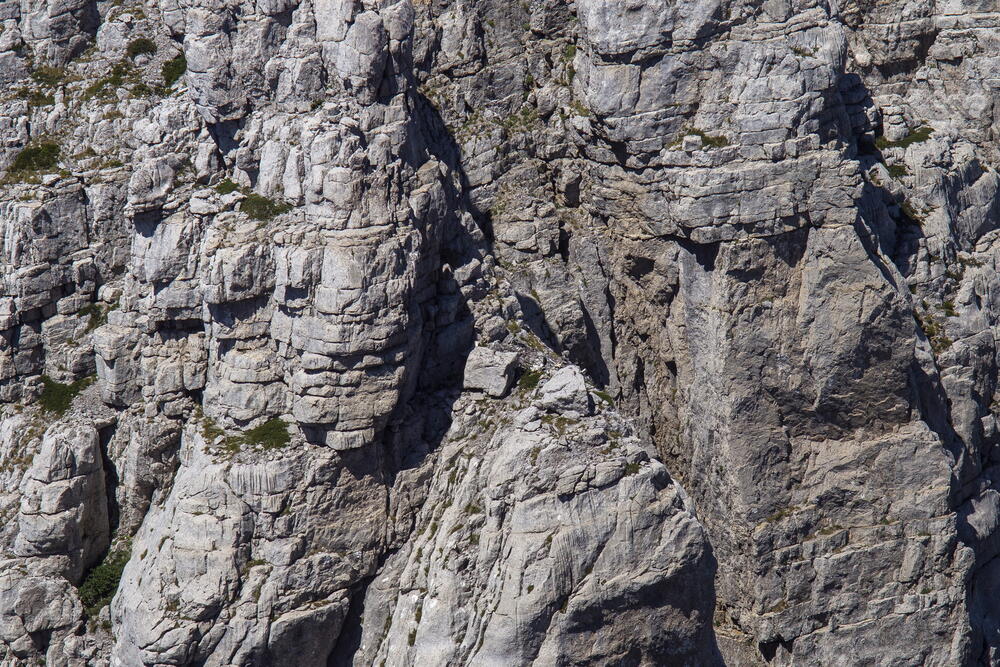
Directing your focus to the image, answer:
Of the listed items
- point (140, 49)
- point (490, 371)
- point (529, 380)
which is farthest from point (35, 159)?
point (529, 380)

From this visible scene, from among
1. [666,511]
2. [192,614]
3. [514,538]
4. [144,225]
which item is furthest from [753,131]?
[192,614]

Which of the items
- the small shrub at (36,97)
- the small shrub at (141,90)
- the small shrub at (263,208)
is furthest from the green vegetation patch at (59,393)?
the small shrub at (141,90)

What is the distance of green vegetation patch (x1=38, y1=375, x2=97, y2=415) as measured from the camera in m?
43.7

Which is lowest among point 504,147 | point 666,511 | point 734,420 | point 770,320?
point 666,511

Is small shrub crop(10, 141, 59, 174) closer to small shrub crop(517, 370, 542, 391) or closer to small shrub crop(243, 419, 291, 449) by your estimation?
small shrub crop(243, 419, 291, 449)

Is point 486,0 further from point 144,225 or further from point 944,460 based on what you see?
point 944,460

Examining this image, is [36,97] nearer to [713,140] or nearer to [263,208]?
[263,208]

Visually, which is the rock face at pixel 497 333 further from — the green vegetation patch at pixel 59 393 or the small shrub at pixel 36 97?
the small shrub at pixel 36 97

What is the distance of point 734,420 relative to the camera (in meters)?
43.6

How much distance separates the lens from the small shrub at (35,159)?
44.4m

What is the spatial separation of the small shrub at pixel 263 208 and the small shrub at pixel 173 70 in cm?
884

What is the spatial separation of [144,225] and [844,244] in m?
24.3

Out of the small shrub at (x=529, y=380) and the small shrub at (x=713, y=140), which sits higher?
the small shrub at (x=713, y=140)

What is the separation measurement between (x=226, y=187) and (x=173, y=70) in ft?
25.1
